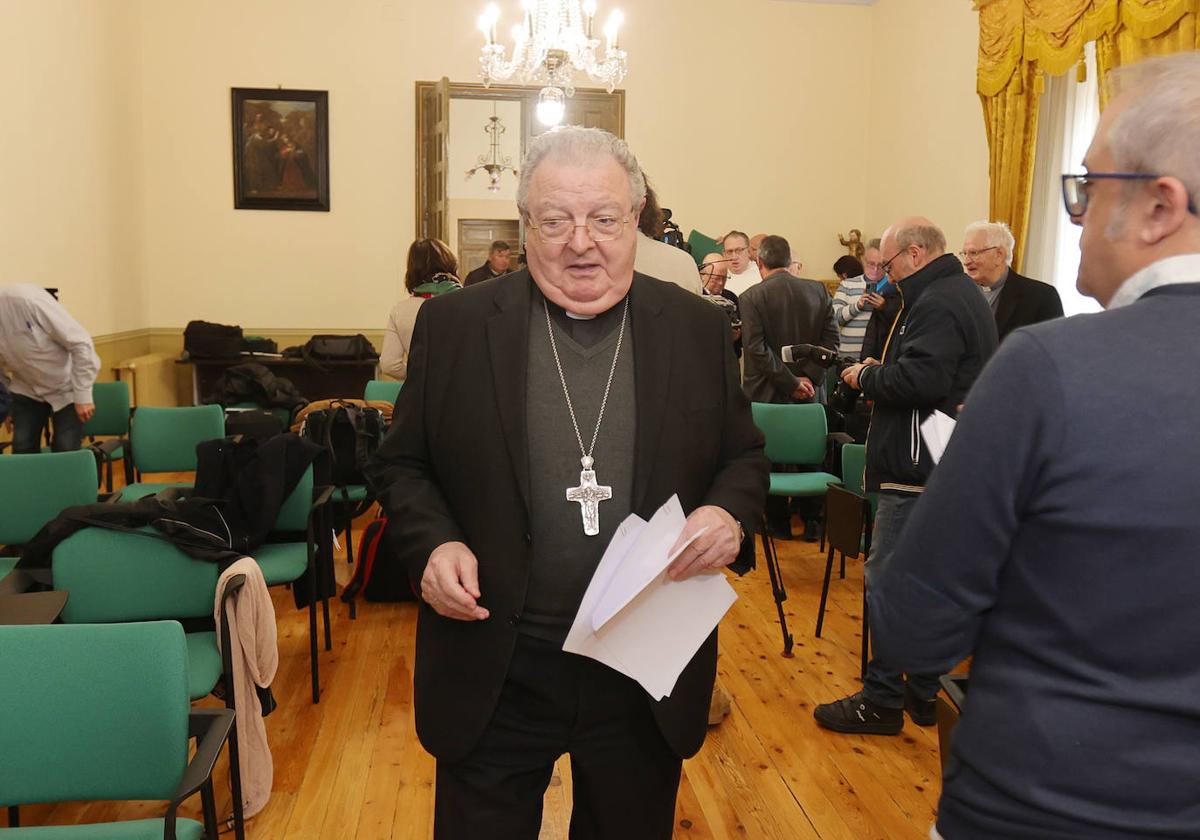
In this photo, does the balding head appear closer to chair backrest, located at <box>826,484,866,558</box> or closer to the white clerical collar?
chair backrest, located at <box>826,484,866,558</box>

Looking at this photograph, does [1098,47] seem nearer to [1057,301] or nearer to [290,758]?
[1057,301]

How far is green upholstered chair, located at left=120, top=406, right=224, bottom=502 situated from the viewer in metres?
5.00

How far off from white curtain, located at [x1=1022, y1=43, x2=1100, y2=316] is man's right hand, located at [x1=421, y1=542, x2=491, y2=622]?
5556mm

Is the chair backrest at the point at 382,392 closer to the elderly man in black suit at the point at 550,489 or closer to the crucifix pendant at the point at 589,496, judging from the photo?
the elderly man in black suit at the point at 550,489

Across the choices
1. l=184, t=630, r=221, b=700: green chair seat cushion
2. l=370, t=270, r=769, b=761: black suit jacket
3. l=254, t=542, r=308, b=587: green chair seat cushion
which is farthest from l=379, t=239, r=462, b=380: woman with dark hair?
l=370, t=270, r=769, b=761: black suit jacket

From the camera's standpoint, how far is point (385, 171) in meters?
9.44

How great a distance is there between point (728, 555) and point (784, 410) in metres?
3.73

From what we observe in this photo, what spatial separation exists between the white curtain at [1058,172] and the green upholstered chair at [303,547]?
4.74 m

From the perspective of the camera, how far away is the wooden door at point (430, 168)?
921 centimetres

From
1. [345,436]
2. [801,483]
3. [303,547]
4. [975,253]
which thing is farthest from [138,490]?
[975,253]

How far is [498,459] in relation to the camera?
1.59m

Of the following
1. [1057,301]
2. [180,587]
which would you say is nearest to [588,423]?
[180,587]

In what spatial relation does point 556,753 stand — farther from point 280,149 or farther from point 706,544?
point 280,149

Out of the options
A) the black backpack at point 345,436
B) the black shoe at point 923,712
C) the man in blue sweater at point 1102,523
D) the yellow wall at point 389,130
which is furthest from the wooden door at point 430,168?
the man in blue sweater at point 1102,523
